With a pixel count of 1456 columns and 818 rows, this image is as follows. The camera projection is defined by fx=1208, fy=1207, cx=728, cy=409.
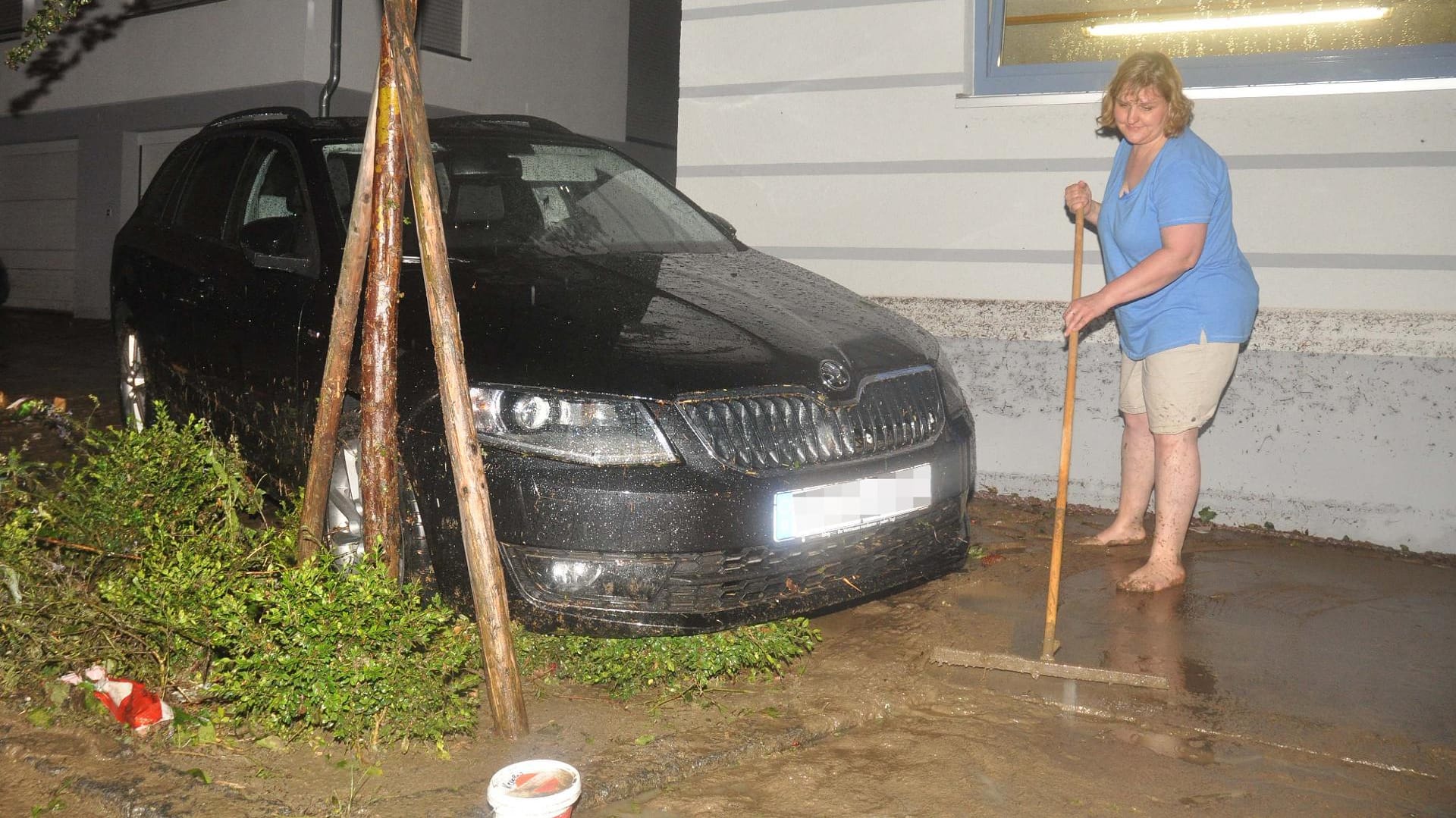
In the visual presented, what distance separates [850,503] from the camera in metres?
3.45

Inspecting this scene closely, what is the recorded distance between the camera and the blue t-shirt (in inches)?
167

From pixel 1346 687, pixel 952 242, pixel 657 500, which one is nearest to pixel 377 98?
pixel 657 500

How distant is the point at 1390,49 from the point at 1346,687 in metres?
3.16

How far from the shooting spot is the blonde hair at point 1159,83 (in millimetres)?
4285

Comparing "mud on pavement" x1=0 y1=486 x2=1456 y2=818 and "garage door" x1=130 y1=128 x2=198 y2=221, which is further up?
"garage door" x1=130 y1=128 x2=198 y2=221

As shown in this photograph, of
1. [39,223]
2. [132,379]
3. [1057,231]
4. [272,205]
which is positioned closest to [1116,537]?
[1057,231]

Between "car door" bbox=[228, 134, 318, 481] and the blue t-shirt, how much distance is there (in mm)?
2926

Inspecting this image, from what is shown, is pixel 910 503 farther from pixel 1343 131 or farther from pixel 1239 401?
pixel 1343 131

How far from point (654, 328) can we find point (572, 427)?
1.63 ft

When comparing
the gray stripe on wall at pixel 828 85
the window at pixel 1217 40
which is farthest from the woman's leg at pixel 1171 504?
the gray stripe on wall at pixel 828 85

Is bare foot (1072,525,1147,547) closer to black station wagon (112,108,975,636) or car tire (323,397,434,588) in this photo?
black station wagon (112,108,975,636)

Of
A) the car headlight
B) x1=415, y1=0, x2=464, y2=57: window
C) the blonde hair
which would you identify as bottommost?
the car headlight

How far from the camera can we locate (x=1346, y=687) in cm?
371

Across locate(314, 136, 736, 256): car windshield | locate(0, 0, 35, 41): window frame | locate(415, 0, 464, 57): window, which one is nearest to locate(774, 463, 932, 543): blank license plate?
locate(314, 136, 736, 256): car windshield
